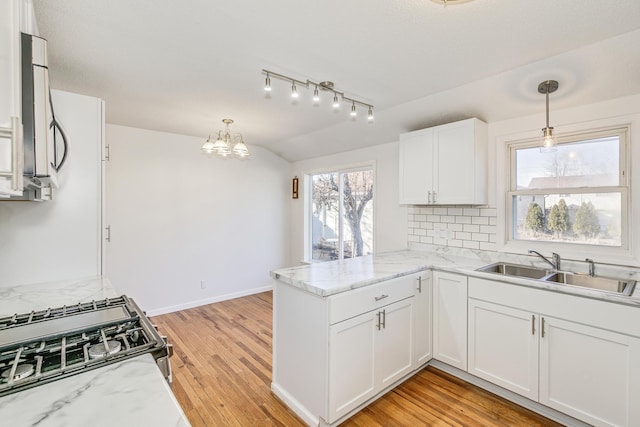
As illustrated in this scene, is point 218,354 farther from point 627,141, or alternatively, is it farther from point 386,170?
point 627,141

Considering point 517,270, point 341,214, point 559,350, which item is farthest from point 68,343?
point 341,214

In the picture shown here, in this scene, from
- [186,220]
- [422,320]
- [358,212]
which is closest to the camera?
[422,320]

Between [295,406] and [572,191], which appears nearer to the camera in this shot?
[295,406]

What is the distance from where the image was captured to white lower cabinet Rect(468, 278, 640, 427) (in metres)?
1.75

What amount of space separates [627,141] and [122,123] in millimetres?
4715

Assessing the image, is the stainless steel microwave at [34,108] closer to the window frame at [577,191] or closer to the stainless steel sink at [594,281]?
the stainless steel sink at [594,281]

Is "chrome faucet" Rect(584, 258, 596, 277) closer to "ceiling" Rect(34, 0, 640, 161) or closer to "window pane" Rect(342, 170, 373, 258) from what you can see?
"ceiling" Rect(34, 0, 640, 161)

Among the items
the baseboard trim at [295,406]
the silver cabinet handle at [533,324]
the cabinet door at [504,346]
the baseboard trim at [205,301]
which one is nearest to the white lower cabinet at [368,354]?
the baseboard trim at [295,406]

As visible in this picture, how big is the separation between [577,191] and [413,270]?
4.79 feet

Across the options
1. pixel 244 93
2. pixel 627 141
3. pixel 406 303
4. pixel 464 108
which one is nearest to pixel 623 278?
pixel 627 141

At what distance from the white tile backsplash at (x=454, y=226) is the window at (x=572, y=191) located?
193 mm

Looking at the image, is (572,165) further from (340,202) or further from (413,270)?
(340,202)

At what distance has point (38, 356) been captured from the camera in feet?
3.19

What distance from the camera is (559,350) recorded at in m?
1.98
